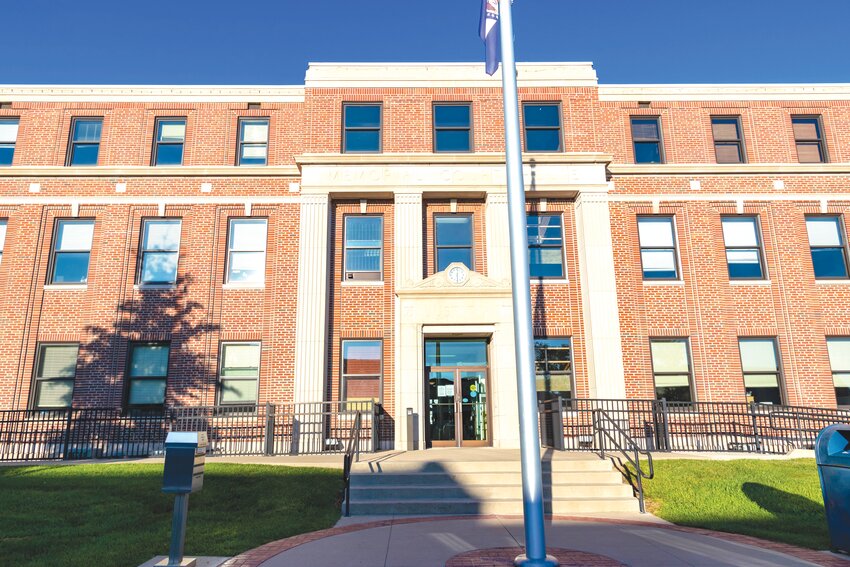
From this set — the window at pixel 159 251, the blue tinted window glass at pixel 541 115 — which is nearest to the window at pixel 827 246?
the blue tinted window glass at pixel 541 115

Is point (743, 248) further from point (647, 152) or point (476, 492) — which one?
point (476, 492)

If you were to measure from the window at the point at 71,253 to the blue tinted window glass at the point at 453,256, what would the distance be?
1124 centimetres

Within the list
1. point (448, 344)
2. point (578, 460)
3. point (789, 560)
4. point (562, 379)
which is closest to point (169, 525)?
point (578, 460)

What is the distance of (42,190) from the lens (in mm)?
18094

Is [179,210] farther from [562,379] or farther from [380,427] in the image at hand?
[562,379]

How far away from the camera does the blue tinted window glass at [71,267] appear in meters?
17.7

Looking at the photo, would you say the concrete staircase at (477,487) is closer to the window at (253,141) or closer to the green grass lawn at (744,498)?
the green grass lawn at (744,498)

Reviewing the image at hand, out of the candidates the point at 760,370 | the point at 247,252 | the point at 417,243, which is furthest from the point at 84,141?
the point at 760,370

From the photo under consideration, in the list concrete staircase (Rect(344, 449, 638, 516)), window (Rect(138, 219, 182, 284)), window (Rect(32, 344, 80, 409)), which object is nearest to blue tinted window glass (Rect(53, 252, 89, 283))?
window (Rect(138, 219, 182, 284))

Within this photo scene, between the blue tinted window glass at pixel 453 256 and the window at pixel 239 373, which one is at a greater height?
the blue tinted window glass at pixel 453 256

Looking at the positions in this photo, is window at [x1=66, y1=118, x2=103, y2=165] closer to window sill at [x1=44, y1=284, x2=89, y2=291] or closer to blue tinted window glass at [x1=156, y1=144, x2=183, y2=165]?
blue tinted window glass at [x1=156, y1=144, x2=183, y2=165]

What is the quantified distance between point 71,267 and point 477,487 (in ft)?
49.6

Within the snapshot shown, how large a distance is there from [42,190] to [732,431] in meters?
22.6

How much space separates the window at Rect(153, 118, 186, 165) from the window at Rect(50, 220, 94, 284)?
321 cm
